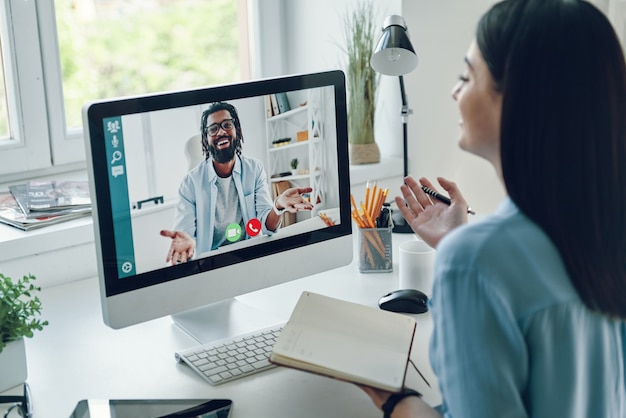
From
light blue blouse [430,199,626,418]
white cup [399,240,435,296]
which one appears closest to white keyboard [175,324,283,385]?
white cup [399,240,435,296]

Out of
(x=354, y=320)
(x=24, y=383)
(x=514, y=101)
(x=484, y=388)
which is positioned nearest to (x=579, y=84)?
(x=514, y=101)

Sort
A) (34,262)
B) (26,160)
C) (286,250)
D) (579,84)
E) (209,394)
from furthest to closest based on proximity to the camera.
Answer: (26,160)
(34,262)
(286,250)
(209,394)
(579,84)

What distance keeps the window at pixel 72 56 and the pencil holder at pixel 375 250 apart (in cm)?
85

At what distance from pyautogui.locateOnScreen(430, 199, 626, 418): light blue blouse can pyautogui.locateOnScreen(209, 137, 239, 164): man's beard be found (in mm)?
541

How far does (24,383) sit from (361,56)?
1.26 meters

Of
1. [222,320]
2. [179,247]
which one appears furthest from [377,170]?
[179,247]

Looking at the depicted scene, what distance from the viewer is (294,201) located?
57.4 inches

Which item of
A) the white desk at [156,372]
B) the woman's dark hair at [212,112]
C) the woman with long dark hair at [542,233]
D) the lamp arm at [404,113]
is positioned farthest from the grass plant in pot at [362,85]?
the woman with long dark hair at [542,233]

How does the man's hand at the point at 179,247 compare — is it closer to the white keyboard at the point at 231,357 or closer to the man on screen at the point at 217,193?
the man on screen at the point at 217,193

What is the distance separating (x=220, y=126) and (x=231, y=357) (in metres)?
0.38

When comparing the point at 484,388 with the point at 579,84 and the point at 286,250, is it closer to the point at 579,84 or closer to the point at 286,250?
the point at 579,84

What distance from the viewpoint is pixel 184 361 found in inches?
52.6

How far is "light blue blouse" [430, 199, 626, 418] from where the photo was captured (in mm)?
870

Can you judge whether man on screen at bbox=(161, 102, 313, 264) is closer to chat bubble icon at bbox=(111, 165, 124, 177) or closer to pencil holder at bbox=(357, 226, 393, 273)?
chat bubble icon at bbox=(111, 165, 124, 177)
